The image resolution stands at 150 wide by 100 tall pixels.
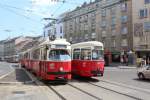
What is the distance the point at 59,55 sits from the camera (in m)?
21.3

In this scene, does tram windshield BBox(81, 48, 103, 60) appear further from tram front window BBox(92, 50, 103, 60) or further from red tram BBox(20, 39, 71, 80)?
red tram BBox(20, 39, 71, 80)

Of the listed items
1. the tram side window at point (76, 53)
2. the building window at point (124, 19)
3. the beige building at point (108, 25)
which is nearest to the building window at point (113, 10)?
the beige building at point (108, 25)

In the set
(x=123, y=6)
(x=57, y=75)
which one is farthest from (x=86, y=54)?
(x=123, y=6)

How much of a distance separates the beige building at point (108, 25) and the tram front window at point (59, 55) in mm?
45456

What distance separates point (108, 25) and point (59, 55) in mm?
Result: 53112

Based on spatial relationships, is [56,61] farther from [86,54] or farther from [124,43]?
[124,43]

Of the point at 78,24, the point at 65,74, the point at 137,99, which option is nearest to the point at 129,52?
the point at 78,24

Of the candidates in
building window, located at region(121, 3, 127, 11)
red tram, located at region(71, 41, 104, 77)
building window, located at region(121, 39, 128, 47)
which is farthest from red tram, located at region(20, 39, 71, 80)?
building window, located at region(121, 3, 127, 11)

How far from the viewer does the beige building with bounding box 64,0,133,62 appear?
67.7 metres

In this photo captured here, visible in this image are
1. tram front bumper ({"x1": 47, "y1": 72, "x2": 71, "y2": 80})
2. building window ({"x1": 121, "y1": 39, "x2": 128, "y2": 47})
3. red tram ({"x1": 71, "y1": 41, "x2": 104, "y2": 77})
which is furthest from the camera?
building window ({"x1": 121, "y1": 39, "x2": 128, "y2": 47})

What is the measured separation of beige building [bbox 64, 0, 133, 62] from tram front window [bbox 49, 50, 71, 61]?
149ft

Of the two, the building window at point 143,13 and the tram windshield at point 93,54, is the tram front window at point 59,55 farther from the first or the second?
the building window at point 143,13

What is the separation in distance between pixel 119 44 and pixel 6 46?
4290 inches

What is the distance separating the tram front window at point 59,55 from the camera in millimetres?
21119
